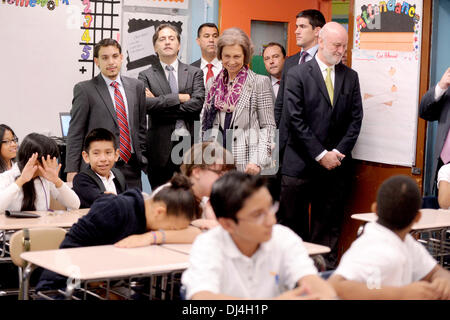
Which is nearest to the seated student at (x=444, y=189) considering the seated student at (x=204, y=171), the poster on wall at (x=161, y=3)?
the seated student at (x=204, y=171)

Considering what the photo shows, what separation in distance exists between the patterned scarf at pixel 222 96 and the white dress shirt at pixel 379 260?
109 inches

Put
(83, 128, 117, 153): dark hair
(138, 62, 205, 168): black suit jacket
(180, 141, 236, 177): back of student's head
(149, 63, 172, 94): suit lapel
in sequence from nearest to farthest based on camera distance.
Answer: (180, 141, 236, 177): back of student's head < (83, 128, 117, 153): dark hair < (138, 62, 205, 168): black suit jacket < (149, 63, 172, 94): suit lapel

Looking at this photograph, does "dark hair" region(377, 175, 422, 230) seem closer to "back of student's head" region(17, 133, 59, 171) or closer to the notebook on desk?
"back of student's head" region(17, 133, 59, 171)

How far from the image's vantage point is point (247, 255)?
2525 millimetres

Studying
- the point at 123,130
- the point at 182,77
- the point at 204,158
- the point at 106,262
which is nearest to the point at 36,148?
the point at 123,130

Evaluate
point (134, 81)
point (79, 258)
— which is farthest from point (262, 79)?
point (79, 258)

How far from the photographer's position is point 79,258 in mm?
3035

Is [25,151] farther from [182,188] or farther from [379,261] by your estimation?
[379,261]

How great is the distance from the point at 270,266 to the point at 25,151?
262 centimetres

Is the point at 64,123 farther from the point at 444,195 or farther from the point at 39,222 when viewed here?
the point at 444,195

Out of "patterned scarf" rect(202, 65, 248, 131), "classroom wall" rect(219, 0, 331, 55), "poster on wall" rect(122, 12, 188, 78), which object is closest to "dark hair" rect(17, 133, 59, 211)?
"patterned scarf" rect(202, 65, 248, 131)

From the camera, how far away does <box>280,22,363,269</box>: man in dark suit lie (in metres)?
5.53

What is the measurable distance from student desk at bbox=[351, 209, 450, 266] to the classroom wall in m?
3.81

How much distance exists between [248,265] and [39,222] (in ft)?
6.66
